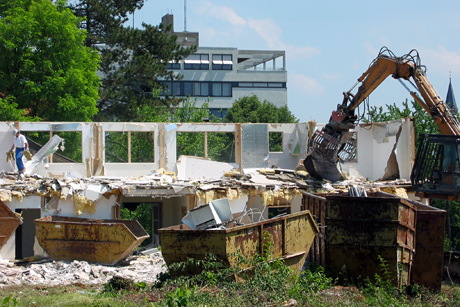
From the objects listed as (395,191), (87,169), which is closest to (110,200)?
(87,169)

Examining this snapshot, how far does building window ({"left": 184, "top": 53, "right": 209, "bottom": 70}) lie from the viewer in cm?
6462

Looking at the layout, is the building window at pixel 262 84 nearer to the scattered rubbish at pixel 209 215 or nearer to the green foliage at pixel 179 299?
the scattered rubbish at pixel 209 215

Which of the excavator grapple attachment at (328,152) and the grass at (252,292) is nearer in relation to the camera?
the grass at (252,292)

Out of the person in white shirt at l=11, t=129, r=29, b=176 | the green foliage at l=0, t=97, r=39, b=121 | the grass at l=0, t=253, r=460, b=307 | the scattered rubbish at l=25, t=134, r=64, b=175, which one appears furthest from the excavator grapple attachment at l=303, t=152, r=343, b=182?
the green foliage at l=0, t=97, r=39, b=121

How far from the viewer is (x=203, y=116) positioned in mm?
42688

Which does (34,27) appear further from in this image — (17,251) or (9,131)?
(17,251)

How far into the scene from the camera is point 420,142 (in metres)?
13.8

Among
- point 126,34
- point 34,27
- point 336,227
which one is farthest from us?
point 126,34

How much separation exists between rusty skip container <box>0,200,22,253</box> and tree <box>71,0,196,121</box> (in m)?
20.2

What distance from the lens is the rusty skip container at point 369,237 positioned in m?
11.1

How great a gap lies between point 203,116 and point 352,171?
19122mm

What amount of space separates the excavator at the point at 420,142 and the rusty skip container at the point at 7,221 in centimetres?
1092

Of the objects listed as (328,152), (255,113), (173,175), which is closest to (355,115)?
(328,152)

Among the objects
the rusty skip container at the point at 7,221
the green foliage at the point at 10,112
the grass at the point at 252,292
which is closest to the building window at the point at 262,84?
the green foliage at the point at 10,112
